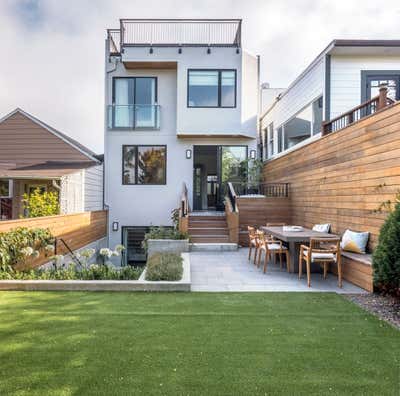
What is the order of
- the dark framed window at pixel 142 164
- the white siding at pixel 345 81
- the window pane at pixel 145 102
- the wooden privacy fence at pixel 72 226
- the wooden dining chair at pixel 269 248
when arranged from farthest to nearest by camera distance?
the dark framed window at pixel 142 164
the window pane at pixel 145 102
the white siding at pixel 345 81
the wooden dining chair at pixel 269 248
the wooden privacy fence at pixel 72 226

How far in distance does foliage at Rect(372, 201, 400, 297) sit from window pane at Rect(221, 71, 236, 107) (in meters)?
9.40

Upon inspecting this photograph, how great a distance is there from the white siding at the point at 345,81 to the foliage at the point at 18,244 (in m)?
8.61

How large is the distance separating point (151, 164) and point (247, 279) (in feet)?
26.1

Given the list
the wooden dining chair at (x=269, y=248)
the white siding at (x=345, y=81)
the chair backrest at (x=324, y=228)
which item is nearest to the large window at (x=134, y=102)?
the white siding at (x=345, y=81)

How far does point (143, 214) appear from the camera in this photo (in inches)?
503

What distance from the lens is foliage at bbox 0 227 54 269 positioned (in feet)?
19.0

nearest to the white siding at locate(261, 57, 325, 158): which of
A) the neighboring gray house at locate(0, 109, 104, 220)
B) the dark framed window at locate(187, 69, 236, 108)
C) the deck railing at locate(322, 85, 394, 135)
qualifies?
the deck railing at locate(322, 85, 394, 135)

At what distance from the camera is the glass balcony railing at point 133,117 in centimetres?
1280

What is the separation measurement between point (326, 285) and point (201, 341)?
345 centimetres

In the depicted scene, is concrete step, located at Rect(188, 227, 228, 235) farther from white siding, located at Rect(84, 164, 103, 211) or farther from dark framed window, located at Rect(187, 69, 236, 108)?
dark framed window, located at Rect(187, 69, 236, 108)

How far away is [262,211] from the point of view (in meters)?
10.9

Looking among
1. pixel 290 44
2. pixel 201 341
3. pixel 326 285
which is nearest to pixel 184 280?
pixel 201 341

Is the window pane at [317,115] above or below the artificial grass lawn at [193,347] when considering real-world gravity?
above

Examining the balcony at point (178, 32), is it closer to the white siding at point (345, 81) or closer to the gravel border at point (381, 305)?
the white siding at point (345, 81)
